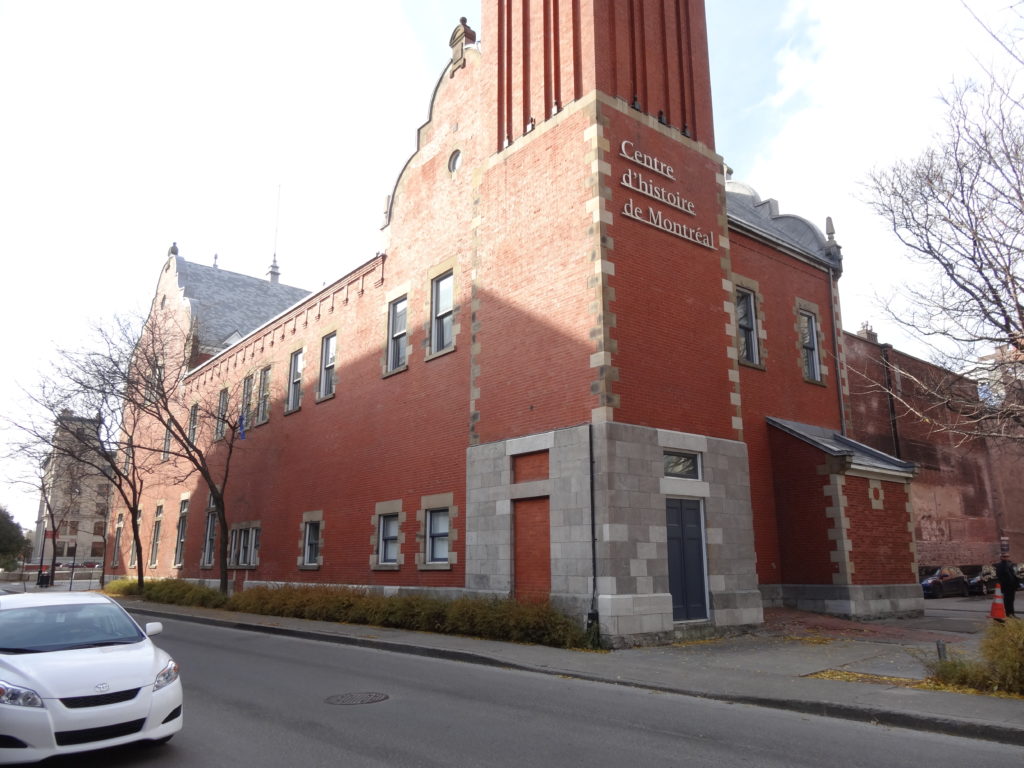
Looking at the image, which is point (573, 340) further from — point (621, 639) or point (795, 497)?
point (795, 497)

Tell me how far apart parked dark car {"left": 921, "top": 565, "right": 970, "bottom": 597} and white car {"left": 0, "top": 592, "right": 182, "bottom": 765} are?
29.3m

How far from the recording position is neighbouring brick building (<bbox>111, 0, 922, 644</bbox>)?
1506 cm

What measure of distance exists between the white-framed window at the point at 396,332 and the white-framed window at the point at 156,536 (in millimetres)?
Answer: 22979

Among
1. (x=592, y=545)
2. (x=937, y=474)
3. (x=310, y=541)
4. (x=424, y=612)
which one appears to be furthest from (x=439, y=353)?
(x=937, y=474)

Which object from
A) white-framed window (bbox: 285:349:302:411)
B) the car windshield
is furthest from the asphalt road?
white-framed window (bbox: 285:349:302:411)

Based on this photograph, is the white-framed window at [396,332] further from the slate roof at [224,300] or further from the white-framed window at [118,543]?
the white-framed window at [118,543]

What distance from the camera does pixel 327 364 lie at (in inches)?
1038

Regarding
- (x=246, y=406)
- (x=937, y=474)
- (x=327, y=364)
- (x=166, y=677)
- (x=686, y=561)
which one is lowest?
(x=166, y=677)

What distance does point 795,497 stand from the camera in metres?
19.8

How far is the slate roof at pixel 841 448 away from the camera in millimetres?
19094

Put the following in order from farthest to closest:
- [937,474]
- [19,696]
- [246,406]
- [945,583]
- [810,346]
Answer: [937,474], [246,406], [945,583], [810,346], [19,696]

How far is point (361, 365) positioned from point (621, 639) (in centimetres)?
1354

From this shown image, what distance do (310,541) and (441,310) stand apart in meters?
9.68

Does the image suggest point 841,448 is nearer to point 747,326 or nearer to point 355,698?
point 747,326
